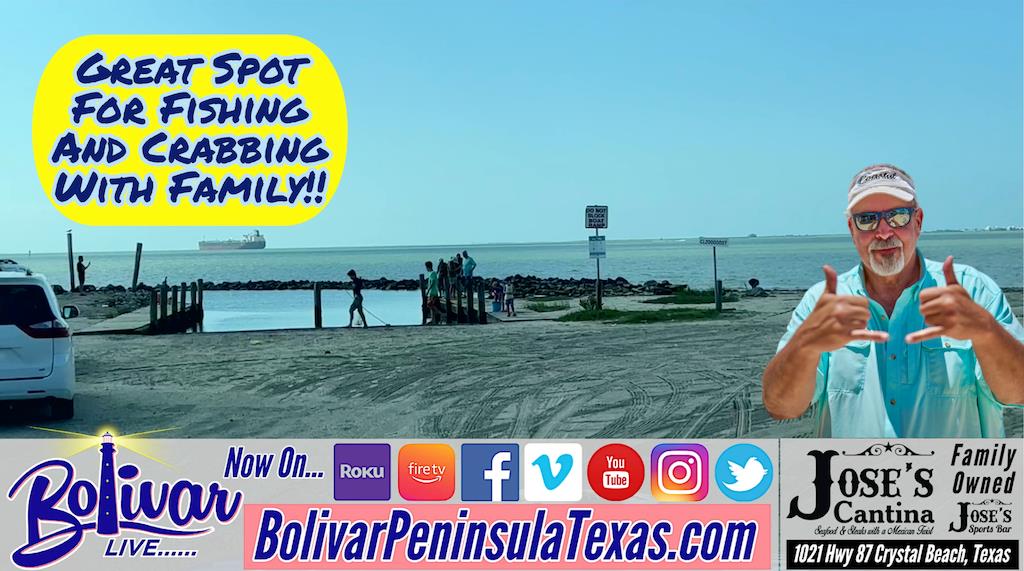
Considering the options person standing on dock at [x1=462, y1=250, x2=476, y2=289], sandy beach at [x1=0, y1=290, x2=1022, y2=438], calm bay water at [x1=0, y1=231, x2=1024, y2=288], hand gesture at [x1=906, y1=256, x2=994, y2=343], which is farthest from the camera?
calm bay water at [x1=0, y1=231, x2=1024, y2=288]

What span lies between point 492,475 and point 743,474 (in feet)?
3.87

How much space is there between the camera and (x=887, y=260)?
107 inches

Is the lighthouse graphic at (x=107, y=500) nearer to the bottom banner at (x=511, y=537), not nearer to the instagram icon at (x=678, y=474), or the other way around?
the bottom banner at (x=511, y=537)

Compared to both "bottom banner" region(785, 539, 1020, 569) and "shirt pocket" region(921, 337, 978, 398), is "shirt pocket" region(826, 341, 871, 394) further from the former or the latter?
"bottom banner" region(785, 539, 1020, 569)

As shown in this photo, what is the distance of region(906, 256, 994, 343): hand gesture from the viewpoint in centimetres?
234

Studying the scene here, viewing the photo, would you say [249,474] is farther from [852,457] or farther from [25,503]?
[852,457]

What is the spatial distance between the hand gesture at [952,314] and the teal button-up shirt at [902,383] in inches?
10.3

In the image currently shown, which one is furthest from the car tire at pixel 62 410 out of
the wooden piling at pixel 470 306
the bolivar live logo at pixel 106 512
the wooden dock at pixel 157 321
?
the wooden piling at pixel 470 306

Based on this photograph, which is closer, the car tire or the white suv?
the white suv

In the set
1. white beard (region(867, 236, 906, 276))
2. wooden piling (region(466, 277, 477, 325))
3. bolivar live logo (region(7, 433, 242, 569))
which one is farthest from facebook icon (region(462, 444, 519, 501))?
wooden piling (region(466, 277, 477, 325))

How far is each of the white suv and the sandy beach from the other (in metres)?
0.42

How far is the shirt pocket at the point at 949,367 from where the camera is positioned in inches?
104

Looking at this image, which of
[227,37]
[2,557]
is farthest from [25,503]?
[227,37]

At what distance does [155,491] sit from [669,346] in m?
10.7
